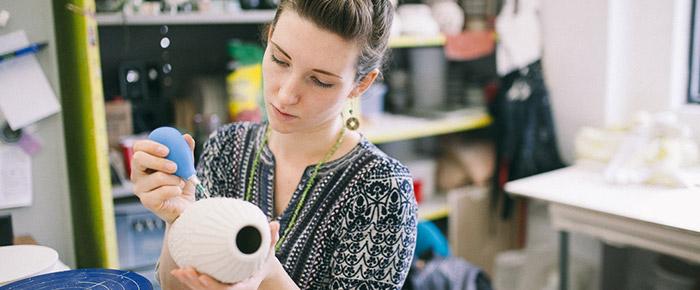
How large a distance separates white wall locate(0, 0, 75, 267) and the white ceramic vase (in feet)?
2.27

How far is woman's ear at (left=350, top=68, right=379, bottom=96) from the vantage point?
1.08 m

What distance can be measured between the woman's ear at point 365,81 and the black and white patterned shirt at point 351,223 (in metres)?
0.10

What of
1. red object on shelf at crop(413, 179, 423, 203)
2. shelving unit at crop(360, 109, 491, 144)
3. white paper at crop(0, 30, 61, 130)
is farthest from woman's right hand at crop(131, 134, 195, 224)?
red object on shelf at crop(413, 179, 423, 203)

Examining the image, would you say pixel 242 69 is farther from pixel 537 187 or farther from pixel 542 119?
pixel 542 119

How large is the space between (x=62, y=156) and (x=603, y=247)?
1746 mm

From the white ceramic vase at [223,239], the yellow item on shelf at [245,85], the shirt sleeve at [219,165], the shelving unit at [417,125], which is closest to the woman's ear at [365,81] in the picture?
the shirt sleeve at [219,165]

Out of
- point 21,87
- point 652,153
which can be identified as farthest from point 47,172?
point 652,153

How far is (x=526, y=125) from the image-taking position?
7.73 feet

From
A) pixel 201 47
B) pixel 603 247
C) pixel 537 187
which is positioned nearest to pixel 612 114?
pixel 603 247

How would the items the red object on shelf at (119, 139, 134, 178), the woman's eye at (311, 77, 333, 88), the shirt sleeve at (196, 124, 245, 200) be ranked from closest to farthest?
the woman's eye at (311, 77, 333, 88)
the shirt sleeve at (196, 124, 245, 200)
the red object on shelf at (119, 139, 134, 178)

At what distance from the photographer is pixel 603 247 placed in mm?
2189

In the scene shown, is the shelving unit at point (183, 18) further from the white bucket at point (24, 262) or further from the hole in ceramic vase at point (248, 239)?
the hole in ceramic vase at point (248, 239)

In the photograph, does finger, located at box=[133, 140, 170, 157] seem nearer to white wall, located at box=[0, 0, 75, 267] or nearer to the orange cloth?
white wall, located at box=[0, 0, 75, 267]

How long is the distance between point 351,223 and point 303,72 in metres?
0.27
